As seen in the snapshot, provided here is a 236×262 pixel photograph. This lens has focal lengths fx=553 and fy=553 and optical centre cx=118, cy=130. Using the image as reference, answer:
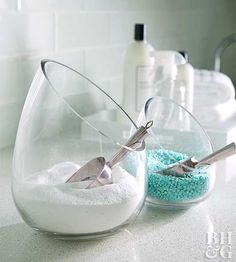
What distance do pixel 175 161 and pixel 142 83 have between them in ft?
1.39

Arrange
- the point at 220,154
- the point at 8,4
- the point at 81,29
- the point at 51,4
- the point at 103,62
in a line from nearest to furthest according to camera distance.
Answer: the point at 220,154, the point at 8,4, the point at 51,4, the point at 81,29, the point at 103,62

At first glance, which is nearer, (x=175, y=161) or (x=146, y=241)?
(x=146, y=241)

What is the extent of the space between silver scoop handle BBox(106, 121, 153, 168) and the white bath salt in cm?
1

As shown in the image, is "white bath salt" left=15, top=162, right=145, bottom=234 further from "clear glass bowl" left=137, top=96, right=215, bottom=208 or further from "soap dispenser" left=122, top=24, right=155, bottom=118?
"soap dispenser" left=122, top=24, right=155, bottom=118

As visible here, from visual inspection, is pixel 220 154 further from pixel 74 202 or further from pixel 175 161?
pixel 74 202

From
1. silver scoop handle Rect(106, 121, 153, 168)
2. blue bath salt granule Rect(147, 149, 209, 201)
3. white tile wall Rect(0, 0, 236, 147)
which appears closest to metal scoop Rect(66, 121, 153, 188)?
silver scoop handle Rect(106, 121, 153, 168)

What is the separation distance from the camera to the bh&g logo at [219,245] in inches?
25.3


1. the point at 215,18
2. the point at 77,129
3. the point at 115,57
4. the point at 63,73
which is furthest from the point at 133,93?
the point at 215,18

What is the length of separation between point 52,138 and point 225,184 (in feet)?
1.16

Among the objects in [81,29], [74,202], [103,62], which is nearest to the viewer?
[74,202]

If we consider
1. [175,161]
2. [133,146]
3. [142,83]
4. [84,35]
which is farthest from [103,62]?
[133,146]

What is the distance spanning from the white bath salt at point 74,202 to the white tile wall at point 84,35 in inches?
17.9

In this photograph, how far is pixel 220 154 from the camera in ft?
2.48

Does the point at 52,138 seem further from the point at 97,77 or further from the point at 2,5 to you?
the point at 97,77
